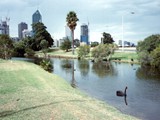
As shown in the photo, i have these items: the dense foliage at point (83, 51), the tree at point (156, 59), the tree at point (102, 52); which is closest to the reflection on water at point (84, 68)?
the tree at point (102, 52)

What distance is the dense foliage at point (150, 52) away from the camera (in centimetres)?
10902

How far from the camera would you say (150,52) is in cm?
12631

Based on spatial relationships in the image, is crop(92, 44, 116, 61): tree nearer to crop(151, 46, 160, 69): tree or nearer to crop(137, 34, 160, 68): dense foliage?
crop(137, 34, 160, 68): dense foliage

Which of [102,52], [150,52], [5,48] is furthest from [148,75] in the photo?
[102,52]

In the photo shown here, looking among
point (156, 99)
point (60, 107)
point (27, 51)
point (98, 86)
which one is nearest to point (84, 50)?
point (27, 51)

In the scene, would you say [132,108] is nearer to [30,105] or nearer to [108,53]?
[30,105]

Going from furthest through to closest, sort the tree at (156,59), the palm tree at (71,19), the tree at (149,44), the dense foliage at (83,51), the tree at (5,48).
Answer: the dense foliage at (83,51)
the palm tree at (71,19)
the tree at (149,44)
the tree at (5,48)
the tree at (156,59)

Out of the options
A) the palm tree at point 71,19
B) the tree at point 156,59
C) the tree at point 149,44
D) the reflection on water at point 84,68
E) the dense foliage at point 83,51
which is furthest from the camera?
the dense foliage at point 83,51

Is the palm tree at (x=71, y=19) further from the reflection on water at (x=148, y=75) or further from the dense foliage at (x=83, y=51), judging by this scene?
the reflection on water at (x=148, y=75)

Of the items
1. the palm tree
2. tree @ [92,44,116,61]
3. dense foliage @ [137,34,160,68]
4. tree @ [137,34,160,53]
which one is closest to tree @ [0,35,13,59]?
the palm tree

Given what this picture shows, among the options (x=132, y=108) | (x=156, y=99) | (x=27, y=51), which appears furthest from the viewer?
(x=27, y=51)

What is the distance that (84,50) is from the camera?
165 meters

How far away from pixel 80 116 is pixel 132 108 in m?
16.4

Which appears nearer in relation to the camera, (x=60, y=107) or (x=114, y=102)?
(x=60, y=107)
